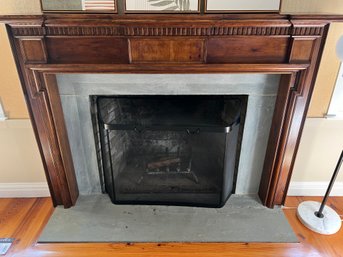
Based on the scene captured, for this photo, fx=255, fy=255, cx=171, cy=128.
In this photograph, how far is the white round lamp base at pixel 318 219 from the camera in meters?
1.72

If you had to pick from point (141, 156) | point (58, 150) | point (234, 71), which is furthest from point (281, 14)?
point (58, 150)

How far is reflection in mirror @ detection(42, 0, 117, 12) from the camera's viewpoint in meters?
1.39

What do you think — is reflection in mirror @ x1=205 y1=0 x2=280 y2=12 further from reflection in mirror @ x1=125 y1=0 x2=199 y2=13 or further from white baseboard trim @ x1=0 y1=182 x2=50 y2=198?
white baseboard trim @ x1=0 y1=182 x2=50 y2=198

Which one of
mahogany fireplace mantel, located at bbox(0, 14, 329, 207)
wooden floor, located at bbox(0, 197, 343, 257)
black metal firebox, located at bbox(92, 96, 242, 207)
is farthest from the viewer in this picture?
black metal firebox, located at bbox(92, 96, 242, 207)

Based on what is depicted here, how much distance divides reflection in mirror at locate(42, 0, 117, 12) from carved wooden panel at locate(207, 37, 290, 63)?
59 centimetres

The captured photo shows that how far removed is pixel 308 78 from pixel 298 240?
3.40 feet

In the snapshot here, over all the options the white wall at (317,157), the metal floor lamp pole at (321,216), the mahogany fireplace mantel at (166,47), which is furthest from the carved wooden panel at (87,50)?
the metal floor lamp pole at (321,216)

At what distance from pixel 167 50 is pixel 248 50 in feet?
1.45

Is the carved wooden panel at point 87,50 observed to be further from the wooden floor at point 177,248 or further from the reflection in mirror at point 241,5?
the wooden floor at point 177,248

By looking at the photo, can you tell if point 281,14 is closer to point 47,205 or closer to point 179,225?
point 179,225

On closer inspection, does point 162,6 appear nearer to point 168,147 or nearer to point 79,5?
point 79,5

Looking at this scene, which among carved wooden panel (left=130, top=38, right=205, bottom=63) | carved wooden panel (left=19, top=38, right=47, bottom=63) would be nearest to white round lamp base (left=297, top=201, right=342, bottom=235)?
carved wooden panel (left=130, top=38, right=205, bottom=63)

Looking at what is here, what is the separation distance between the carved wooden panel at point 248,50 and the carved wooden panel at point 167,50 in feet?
0.22

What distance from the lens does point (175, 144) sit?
A: 6.06ft
